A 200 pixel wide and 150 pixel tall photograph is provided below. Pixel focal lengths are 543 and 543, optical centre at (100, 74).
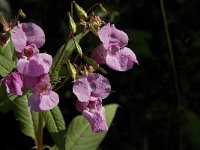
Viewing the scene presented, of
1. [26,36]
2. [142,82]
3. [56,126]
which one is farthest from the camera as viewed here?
[142,82]

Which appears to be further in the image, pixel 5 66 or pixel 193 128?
pixel 193 128

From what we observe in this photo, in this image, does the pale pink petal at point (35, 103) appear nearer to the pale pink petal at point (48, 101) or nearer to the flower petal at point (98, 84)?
the pale pink petal at point (48, 101)

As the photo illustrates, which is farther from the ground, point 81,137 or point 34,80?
point 34,80

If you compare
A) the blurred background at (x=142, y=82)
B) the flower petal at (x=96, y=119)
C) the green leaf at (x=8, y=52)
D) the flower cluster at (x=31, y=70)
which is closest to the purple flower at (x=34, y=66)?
the flower cluster at (x=31, y=70)

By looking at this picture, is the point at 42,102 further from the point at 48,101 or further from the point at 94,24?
the point at 94,24

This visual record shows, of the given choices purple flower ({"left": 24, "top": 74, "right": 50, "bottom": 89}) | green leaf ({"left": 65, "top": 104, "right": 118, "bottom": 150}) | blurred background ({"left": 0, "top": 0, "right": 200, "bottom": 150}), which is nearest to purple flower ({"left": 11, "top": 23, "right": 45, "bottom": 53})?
purple flower ({"left": 24, "top": 74, "right": 50, "bottom": 89})

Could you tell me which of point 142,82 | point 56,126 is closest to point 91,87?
point 56,126
